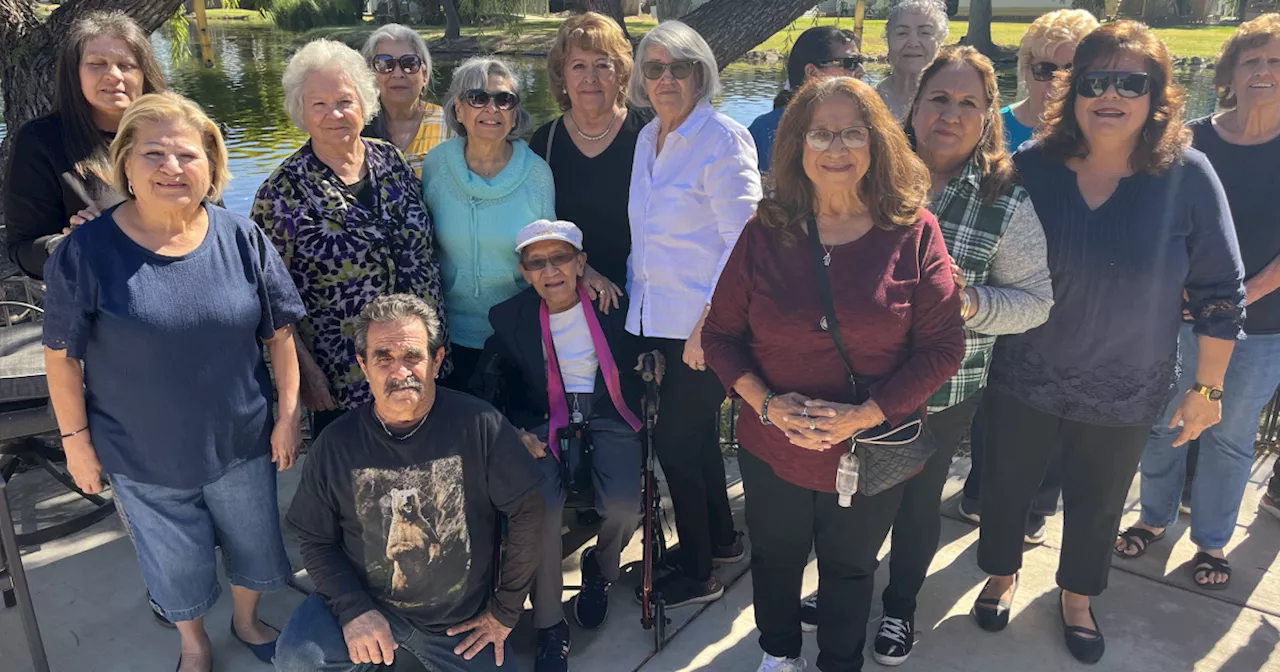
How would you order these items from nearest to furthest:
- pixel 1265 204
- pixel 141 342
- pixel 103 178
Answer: pixel 141 342 < pixel 103 178 < pixel 1265 204

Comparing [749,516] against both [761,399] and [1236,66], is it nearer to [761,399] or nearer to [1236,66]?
[761,399]

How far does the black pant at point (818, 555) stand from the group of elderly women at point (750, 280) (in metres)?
0.01

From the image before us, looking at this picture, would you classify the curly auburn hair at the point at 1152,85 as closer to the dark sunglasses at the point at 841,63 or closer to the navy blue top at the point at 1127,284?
the navy blue top at the point at 1127,284

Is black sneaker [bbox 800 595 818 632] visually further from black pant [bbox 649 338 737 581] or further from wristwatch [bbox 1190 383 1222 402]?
wristwatch [bbox 1190 383 1222 402]

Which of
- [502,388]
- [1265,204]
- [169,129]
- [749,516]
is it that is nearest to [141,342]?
[169,129]

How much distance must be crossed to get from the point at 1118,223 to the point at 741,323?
1093 mm

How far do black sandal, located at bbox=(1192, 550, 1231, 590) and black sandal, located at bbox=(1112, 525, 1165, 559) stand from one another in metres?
0.18

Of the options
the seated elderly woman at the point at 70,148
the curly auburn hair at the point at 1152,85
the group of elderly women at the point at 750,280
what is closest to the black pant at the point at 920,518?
the group of elderly women at the point at 750,280

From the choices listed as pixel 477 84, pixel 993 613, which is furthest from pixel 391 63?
pixel 993 613

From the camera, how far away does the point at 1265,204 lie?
300cm

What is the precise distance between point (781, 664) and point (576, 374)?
1.17 m

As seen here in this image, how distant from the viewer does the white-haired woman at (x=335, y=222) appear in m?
2.80

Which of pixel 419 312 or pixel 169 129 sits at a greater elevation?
pixel 169 129

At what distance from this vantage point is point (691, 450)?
3.07 meters
